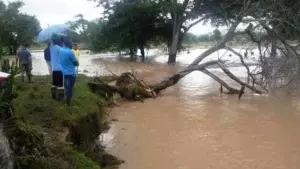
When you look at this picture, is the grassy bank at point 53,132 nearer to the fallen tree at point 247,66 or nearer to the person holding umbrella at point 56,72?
the person holding umbrella at point 56,72

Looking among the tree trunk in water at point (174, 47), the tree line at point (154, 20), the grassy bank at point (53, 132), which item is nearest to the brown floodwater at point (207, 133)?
the grassy bank at point (53, 132)

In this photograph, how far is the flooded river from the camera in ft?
24.9

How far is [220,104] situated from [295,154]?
18.9 ft

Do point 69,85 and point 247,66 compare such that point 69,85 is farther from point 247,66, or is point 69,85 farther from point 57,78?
point 247,66

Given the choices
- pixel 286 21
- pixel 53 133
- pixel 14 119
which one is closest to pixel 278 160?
pixel 53 133

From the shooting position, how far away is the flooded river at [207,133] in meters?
7.59

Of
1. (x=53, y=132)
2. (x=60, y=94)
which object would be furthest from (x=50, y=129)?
(x=60, y=94)

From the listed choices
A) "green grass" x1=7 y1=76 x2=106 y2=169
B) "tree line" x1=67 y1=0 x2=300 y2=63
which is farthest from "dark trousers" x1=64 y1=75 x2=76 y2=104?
"tree line" x1=67 y1=0 x2=300 y2=63

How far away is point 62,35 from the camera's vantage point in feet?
24.8

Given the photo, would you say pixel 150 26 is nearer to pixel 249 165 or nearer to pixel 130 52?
pixel 130 52

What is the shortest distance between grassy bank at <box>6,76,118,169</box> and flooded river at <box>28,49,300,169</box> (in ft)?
3.61

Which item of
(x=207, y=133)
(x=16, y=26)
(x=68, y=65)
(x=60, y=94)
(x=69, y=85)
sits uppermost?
(x=16, y=26)

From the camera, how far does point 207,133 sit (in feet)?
31.6

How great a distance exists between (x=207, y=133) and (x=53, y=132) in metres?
4.99
